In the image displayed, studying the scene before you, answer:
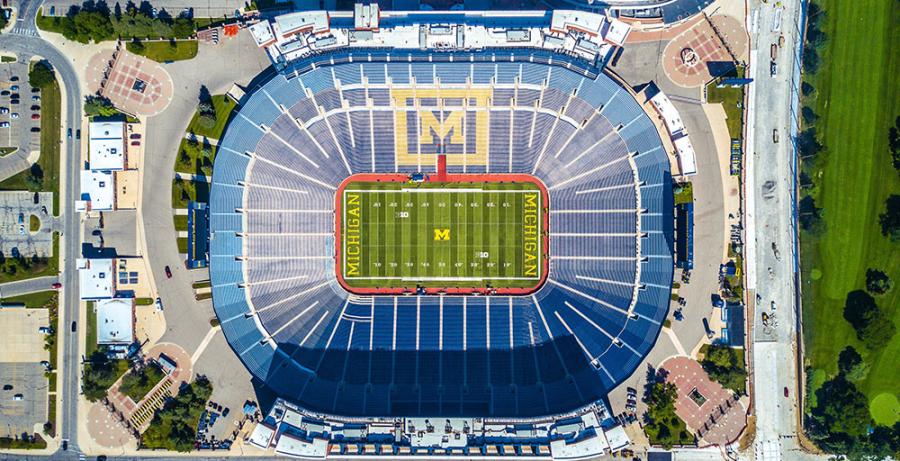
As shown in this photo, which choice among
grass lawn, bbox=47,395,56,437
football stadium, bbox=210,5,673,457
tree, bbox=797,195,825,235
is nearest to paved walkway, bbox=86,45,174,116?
football stadium, bbox=210,5,673,457

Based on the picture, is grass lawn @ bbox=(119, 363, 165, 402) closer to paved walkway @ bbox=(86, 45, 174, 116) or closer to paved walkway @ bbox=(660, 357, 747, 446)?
paved walkway @ bbox=(86, 45, 174, 116)

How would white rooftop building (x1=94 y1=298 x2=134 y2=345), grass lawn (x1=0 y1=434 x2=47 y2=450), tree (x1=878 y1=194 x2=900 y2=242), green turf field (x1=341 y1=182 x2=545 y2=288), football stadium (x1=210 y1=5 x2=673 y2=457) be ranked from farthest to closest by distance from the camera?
green turf field (x1=341 y1=182 x2=545 y2=288)
grass lawn (x1=0 y1=434 x2=47 y2=450)
white rooftop building (x1=94 y1=298 x2=134 y2=345)
tree (x1=878 y1=194 x2=900 y2=242)
football stadium (x1=210 y1=5 x2=673 y2=457)

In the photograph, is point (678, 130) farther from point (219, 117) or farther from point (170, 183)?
point (170, 183)

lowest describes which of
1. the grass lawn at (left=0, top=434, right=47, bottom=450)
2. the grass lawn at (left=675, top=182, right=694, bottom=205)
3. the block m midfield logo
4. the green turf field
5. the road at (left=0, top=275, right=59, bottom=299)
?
the grass lawn at (left=0, top=434, right=47, bottom=450)

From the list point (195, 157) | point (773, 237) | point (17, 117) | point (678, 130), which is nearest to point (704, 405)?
point (773, 237)

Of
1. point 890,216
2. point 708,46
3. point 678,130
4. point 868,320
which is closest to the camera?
point 868,320

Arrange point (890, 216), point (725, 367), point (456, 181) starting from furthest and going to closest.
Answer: point (456, 181) < point (890, 216) < point (725, 367)

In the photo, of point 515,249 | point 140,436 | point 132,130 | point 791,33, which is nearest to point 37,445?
point 140,436
